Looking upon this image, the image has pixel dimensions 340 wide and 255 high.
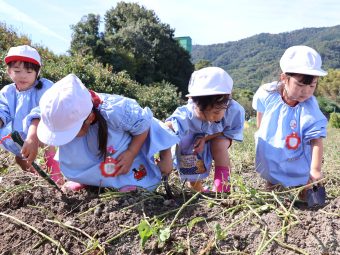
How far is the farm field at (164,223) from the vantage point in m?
1.39

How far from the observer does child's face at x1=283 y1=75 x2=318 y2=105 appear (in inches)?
97.3

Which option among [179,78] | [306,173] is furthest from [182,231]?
[179,78]

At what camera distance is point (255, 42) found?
10238 cm

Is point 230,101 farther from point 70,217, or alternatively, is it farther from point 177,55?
point 177,55

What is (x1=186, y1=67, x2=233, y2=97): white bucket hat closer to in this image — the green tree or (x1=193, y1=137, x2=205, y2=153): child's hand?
(x1=193, y1=137, x2=205, y2=153): child's hand

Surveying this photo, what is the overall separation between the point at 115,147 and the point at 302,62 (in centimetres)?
114

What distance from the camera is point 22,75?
10.4 ft

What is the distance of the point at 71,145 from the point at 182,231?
933 mm

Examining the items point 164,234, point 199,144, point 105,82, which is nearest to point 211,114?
point 199,144

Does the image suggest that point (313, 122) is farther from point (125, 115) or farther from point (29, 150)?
point (29, 150)

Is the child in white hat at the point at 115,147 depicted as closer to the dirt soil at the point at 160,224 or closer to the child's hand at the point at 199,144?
the dirt soil at the point at 160,224

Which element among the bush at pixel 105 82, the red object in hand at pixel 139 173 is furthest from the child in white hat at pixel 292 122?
the bush at pixel 105 82

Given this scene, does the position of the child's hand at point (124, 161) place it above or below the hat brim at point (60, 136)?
below

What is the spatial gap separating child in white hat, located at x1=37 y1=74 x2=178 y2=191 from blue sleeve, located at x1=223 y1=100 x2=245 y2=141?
488 mm
